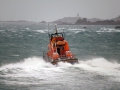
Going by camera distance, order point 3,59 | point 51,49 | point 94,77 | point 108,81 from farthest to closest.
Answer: point 3,59
point 51,49
point 94,77
point 108,81

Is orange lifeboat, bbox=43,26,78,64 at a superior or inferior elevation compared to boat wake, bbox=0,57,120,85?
superior

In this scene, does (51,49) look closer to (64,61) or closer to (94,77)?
(64,61)

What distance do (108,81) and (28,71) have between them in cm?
1083

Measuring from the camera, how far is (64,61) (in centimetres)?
3297

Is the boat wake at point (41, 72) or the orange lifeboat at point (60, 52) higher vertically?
the orange lifeboat at point (60, 52)

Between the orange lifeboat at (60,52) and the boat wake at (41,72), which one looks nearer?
the boat wake at (41,72)

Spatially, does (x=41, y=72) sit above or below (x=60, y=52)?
below

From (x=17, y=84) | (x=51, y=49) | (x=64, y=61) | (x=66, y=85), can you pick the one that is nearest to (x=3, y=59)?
(x=51, y=49)

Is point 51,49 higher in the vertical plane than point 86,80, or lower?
higher

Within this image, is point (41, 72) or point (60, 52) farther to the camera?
point (60, 52)

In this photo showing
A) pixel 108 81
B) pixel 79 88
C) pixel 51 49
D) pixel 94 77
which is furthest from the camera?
pixel 51 49

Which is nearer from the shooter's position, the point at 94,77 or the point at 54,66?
the point at 94,77

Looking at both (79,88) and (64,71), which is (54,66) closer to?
(64,71)

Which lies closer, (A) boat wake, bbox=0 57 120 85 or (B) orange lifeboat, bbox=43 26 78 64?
(A) boat wake, bbox=0 57 120 85
